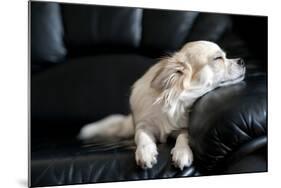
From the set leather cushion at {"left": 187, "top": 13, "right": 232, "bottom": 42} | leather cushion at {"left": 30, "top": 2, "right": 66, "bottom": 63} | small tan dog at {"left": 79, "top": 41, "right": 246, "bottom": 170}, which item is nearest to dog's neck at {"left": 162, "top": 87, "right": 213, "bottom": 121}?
small tan dog at {"left": 79, "top": 41, "right": 246, "bottom": 170}

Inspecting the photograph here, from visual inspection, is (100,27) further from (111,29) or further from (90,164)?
(90,164)

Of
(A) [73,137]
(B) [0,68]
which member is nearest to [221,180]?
(A) [73,137]

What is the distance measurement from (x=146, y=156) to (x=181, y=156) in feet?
0.58

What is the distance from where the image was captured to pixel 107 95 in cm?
205

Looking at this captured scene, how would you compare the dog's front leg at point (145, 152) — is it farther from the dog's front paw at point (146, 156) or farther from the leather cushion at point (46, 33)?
the leather cushion at point (46, 33)

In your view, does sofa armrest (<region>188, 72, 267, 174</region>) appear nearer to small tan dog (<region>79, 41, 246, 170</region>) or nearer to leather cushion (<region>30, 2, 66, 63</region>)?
small tan dog (<region>79, 41, 246, 170</region>)

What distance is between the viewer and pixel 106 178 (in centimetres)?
203

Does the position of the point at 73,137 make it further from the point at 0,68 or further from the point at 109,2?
the point at 109,2

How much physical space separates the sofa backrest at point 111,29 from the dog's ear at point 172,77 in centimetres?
10

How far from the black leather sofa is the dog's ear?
73 millimetres

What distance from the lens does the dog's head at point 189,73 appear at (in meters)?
2.09

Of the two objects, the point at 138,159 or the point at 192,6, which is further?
the point at 192,6

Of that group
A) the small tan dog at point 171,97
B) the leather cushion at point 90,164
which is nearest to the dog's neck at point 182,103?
the small tan dog at point 171,97

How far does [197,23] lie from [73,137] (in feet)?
2.76
